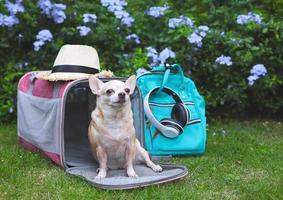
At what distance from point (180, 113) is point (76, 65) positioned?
849mm

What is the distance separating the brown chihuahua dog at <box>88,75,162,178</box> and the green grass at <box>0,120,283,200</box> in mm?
257

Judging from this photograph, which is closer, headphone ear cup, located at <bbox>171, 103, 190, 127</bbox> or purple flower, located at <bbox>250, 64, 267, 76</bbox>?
headphone ear cup, located at <bbox>171, 103, 190, 127</bbox>

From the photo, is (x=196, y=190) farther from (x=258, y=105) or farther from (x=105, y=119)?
(x=258, y=105)

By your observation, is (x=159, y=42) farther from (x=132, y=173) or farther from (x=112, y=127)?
(x=132, y=173)

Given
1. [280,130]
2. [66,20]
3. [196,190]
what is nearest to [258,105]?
[280,130]

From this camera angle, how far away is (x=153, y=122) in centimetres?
400

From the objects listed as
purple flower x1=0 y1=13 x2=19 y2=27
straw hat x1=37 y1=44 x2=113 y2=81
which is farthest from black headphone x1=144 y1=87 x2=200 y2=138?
purple flower x1=0 y1=13 x2=19 y2=27

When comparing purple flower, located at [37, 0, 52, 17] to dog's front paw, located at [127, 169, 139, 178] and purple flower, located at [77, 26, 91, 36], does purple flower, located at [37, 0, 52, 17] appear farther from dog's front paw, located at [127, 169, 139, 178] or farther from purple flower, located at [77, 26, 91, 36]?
dog's front paw, located at [127, 169, 139, 178]

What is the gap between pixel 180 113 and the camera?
13.3 ft

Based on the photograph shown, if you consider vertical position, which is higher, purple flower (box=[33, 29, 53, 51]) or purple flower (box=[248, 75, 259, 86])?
purple flower (box=[33, 29, 53, 51])

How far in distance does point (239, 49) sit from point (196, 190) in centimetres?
231

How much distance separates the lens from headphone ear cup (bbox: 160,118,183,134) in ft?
13.2

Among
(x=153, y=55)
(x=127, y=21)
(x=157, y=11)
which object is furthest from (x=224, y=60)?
(x=127, y=21)

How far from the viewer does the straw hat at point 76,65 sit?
381cm
